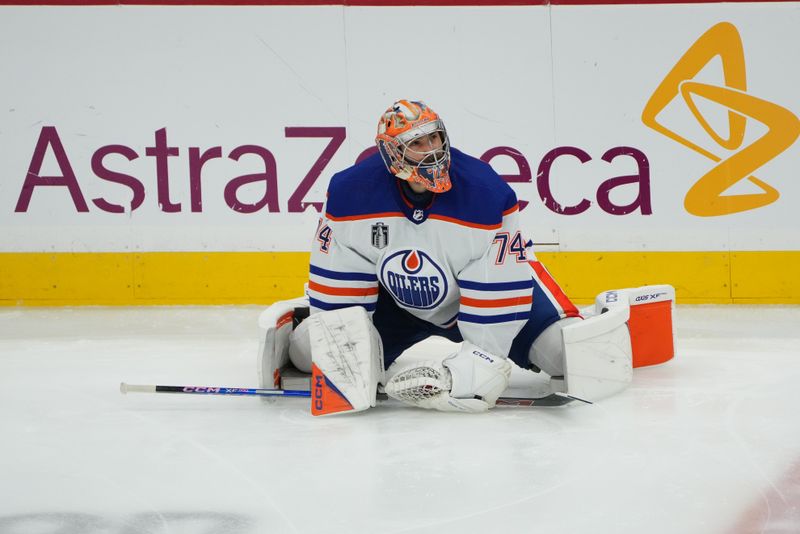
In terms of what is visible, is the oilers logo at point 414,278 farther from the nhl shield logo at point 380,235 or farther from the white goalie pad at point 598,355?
the white goalie pad at point 598,355

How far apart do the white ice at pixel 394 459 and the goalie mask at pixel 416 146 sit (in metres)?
0.60

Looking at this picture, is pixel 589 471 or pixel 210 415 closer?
pixel 589 471

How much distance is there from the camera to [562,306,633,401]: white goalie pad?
8.24 ft

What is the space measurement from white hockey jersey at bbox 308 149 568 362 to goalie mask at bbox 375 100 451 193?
0.09 metres

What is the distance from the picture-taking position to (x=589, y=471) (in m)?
1.96

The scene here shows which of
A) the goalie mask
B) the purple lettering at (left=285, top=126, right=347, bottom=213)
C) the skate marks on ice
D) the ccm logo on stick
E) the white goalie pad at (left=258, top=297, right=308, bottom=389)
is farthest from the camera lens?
the purple lettering at (left=285, top=126, right=347, bottom=213)

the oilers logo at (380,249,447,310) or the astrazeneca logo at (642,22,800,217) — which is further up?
the astrazeneca logo at (642,22,800,217)

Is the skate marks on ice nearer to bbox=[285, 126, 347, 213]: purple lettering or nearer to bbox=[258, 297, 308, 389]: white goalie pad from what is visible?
bbox=[258, 297, 308, 389]: white goalie pad

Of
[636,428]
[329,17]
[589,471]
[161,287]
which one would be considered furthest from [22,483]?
[329,17]

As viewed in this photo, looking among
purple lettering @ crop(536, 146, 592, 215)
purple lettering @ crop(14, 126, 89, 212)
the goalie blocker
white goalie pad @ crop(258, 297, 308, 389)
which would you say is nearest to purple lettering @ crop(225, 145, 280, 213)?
purple lettering @ crop(14, 126, 89, 212)

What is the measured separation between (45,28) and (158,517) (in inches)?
127

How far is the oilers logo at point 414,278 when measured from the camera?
245 cm

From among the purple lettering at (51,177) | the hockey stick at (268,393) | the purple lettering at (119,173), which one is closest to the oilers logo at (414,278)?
the hockey stick at (268,393)

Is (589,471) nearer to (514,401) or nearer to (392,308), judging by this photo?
(514,401)
